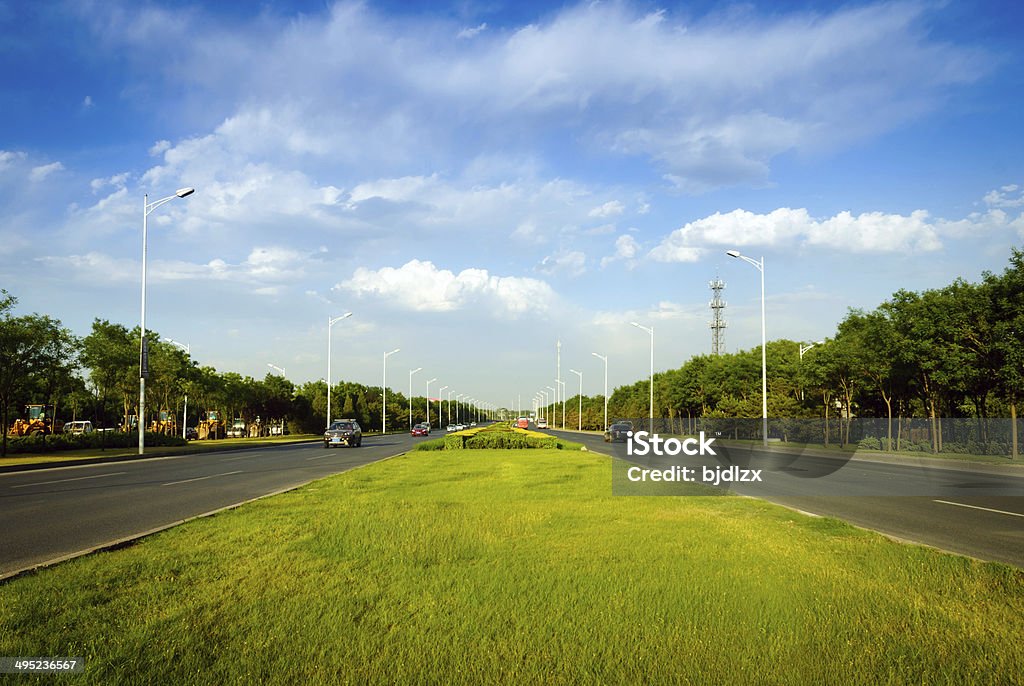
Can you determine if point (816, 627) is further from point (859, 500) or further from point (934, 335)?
point (934, 335)

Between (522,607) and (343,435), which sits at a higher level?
(522,607)

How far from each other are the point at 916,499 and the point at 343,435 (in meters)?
37.6

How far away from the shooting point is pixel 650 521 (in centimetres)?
1122

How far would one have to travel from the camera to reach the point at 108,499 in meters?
16.0

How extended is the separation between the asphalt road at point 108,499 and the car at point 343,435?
19.0m

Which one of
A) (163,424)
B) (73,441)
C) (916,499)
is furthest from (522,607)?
(163,424)

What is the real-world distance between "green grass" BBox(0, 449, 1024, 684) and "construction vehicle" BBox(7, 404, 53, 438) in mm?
45159

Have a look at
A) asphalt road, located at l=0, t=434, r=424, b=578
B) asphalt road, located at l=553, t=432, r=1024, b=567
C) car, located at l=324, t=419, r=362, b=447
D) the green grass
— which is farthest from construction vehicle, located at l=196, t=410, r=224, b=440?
the green grass

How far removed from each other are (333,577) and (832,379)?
4579 centimetres

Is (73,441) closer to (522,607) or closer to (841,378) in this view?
(522,607)

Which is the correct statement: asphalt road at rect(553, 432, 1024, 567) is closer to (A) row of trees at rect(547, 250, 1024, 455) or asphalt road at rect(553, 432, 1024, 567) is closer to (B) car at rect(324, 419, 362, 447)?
(A) row of trees at rect(547, 250, 1024, 455)

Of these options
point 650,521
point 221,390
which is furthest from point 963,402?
point 221,390

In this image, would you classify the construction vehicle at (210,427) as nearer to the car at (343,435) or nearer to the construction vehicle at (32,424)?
the construction vehicle at (32,424)

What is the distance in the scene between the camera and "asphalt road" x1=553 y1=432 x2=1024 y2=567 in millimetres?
10664
